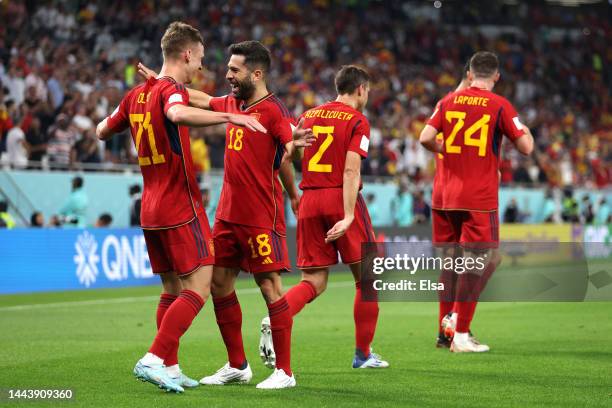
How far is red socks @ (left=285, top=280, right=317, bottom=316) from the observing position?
812 cm

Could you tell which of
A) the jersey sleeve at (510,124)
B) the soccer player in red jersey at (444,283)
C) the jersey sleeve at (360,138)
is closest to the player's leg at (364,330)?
the jersey sleeve at (360,138)

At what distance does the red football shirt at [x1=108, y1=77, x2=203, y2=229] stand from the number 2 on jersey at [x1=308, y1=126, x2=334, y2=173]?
1.60 m

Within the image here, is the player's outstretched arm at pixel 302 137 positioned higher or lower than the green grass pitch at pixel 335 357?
higher

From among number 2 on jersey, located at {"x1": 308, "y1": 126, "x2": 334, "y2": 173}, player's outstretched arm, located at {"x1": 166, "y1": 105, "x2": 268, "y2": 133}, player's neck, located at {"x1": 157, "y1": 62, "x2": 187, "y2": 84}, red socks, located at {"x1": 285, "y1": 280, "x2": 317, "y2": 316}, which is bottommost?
red socks, located at {"x1": 285, "y1": 280, "x2": 317, "y2": 316}

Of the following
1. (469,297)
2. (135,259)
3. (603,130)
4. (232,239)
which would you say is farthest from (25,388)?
(603,130)

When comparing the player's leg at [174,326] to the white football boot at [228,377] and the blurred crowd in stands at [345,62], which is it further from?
the blurred crowd in stands at [345,62]

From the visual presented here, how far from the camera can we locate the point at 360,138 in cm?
820

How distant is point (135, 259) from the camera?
1822 cm

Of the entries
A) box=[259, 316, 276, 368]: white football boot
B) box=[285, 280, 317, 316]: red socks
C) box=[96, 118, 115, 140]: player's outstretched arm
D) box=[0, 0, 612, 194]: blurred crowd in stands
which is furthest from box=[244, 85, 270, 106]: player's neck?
box=[0, 0, 612, 194]: blurred crowd in stands

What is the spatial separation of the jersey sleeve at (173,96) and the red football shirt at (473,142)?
3.62 meters

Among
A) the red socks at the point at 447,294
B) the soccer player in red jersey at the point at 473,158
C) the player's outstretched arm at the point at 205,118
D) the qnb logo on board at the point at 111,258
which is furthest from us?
the qnb logo on board at the point at 111,258

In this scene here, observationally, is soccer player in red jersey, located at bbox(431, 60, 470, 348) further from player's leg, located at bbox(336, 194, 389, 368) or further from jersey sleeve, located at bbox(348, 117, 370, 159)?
jersey sleeve, located at bbox(348, 117, 370, 159)

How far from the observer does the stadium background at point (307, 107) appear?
49.7 feet

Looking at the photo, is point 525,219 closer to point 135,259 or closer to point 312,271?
point 135,259
